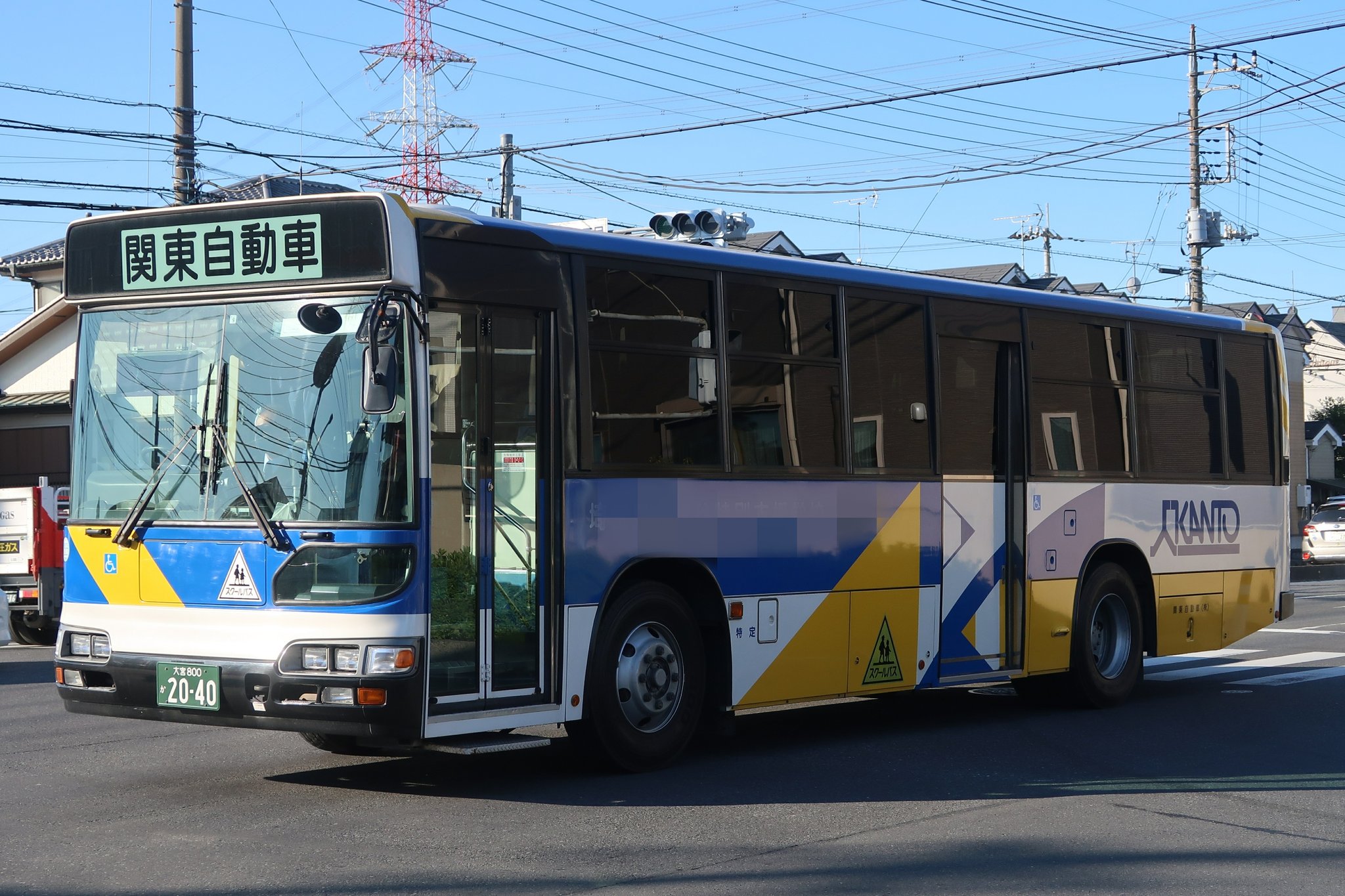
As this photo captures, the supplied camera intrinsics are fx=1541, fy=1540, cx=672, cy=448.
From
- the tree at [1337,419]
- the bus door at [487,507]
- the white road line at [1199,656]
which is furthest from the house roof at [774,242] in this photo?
the tree at [1337,419]

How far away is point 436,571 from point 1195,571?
834cm

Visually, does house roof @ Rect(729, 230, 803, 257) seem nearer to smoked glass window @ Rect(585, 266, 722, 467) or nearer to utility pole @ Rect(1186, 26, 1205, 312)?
utility pole @ Rect(1186, 26, 1205, 312)

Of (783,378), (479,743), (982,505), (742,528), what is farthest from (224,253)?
(982,505)

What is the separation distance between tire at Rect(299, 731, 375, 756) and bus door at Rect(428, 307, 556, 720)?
174cm

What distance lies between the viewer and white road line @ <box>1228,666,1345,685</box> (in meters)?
14.7

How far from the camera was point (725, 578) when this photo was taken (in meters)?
9.59

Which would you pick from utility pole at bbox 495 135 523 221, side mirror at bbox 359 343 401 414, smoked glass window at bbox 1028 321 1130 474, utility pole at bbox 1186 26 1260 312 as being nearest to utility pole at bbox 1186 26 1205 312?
utility pole at bbox 1186 26 1260 312

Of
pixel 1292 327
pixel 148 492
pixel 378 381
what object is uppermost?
pixel 1292 327

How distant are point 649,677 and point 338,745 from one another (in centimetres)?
207

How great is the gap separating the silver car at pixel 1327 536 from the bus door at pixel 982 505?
2994 cm

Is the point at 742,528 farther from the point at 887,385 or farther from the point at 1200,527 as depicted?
the point at 1200,527

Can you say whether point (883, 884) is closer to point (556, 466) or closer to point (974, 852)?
point (974, 852)

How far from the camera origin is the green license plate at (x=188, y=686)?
308 inches

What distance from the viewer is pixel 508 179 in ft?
91.0
